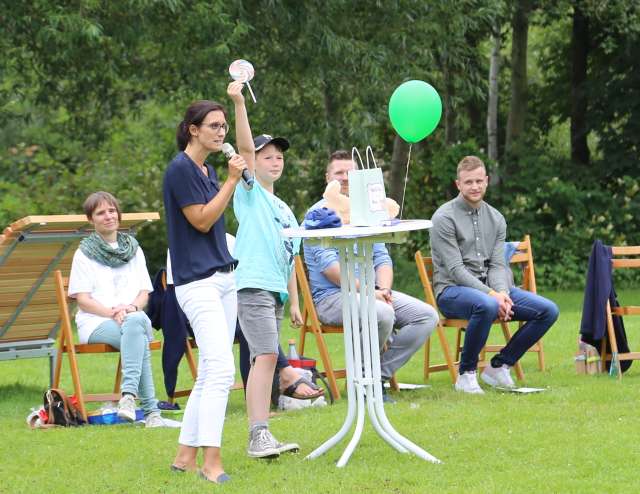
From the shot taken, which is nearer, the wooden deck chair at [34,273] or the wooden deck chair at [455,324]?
the wooden deck chair at [34,273]

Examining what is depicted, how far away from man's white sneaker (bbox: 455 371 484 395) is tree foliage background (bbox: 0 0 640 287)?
20.1 ft

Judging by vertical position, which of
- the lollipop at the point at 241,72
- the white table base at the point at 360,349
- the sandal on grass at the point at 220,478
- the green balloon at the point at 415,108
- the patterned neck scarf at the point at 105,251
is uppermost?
the lollipop at the point at 241,72

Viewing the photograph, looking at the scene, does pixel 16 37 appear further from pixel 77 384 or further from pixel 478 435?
pixel 478 435

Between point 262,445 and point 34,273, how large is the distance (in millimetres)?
3125

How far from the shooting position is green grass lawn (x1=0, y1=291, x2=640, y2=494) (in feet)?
18.2

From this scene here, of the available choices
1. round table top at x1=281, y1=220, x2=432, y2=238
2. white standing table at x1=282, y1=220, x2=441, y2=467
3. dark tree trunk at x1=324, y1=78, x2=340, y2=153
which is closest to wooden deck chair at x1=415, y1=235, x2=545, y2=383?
white standing table at x1=282, y1=220, x2=441, y2=467

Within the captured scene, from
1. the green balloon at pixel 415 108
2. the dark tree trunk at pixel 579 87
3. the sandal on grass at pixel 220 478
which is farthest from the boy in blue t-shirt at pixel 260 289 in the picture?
the dark tree trunk at pixel 579 87

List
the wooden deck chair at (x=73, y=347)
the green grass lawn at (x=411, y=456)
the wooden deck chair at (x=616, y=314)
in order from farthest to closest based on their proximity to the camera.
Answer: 1. the wooden deck chair at (x=616, y=314)
2. the wooden deck chair at (x=73, y=347)
3. the green grass lawn at (x=411, y=456)

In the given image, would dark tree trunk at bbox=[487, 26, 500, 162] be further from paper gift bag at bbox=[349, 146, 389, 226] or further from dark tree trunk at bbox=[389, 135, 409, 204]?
paper gift bag at bbox=[349, 146, 389, 226]

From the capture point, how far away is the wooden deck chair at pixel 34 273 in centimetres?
822

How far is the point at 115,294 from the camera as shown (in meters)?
7.98

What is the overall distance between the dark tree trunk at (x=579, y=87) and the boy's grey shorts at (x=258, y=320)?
1357 cm

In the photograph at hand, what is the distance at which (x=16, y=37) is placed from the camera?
1457 cm

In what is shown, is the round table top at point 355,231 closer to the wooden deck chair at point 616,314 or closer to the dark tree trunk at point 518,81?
the wooden deck chair at point 616,314
